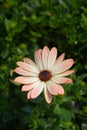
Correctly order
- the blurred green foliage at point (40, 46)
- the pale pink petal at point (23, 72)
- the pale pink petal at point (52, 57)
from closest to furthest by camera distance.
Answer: the pale pink petal at point (23, 72), the pale pink petal at point (52, 57), the blurred green foliage at point (40, 46)

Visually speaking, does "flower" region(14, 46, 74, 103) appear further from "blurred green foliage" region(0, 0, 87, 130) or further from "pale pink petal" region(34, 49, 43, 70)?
"blurred green foliage" region(0, 0, 87, 130)

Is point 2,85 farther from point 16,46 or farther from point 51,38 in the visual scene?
point 51,38

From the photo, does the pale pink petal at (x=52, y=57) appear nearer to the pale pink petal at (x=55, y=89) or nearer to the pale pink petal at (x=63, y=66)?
the pale pink petal at (x=63, y=66)

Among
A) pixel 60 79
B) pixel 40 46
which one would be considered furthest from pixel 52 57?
pixel 40 46

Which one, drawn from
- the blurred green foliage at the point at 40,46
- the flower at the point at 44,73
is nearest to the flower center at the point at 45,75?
the flower at the point at 44,73

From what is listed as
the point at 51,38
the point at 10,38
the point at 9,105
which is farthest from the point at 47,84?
the point at 51,38

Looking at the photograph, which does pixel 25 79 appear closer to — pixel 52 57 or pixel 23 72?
pixel 23 72
